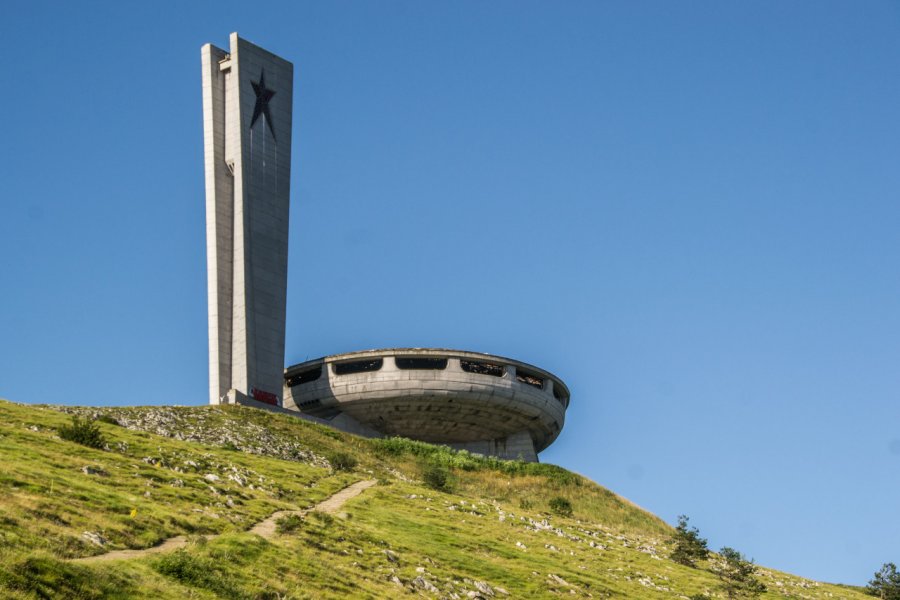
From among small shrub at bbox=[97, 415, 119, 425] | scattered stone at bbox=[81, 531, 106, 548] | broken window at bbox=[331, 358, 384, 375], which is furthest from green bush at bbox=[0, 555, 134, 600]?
broken window at bbox=[331, 358, 384, 375]

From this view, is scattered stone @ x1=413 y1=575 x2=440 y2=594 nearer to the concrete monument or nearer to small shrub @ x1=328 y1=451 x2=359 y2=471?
small shrub @ x1=328 y1=451 x2=359 y2=471

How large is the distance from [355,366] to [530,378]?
14560 millimetres

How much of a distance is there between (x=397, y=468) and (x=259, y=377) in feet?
64.2

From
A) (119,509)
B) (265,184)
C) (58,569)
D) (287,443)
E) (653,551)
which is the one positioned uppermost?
(265,184)

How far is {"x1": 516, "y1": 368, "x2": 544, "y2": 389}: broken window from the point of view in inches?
3433

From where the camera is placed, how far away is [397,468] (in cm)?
6306

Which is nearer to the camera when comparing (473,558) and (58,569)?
(58,569)

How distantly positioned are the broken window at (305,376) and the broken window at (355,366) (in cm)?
155

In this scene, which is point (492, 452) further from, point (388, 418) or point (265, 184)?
point (265, 184)

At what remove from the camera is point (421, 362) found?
84.2 m

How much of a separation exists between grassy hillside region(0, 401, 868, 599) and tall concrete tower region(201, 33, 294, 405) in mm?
16687

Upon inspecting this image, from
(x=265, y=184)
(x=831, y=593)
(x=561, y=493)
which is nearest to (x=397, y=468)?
(x=561, y=493)

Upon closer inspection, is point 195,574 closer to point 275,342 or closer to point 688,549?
point 688,549

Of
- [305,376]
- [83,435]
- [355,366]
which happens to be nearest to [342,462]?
[83,435]
